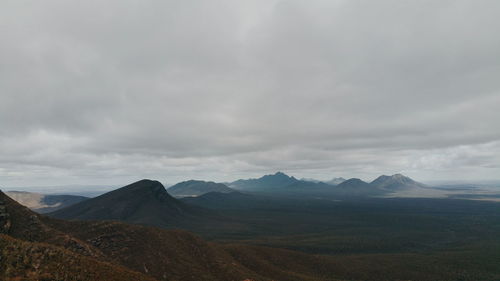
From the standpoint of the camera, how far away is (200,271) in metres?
69.4

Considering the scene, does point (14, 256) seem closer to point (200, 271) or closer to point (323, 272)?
point (200, 271)

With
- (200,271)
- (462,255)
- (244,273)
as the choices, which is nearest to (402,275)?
(462,255)

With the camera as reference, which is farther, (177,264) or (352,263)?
(352,263)

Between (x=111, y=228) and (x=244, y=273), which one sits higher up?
(x=111, y=228)

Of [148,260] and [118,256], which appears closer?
[118,256]

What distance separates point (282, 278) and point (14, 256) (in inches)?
2668

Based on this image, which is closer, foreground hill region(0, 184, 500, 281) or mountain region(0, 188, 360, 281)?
mountain region(0, 188, 360, 281)

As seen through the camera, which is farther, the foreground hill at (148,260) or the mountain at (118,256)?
the foreground hill at (148,260)

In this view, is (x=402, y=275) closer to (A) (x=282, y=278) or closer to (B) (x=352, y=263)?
(B) (x=352, y=263)

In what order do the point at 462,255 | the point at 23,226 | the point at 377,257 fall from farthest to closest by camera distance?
the point at 462,255 < the point at 377,257 < the point at 23,226

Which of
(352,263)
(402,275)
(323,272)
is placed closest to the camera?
(323,272)

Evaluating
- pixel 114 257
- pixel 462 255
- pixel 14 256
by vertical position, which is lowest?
pixel 462 255

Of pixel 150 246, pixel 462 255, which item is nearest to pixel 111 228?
pixel 150 246

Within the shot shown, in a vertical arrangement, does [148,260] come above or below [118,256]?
below
